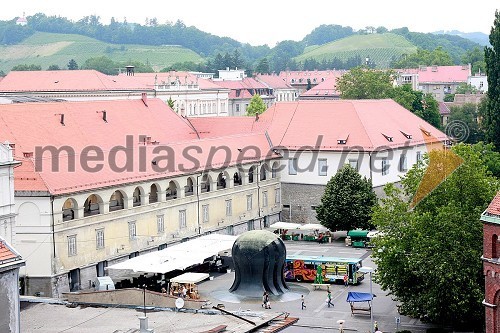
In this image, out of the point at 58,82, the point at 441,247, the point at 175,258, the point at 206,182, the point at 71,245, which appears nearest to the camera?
the point at 441,247

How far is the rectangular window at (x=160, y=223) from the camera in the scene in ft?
195

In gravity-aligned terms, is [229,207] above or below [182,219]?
above

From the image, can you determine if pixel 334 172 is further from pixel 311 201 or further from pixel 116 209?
pixel 116 209

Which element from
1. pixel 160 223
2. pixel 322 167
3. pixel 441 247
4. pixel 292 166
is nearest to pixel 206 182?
pixel 160 223

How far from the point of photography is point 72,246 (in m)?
52.2

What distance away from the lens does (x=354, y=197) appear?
66.1m

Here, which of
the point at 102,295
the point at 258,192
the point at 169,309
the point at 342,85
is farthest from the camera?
the point at 342,85

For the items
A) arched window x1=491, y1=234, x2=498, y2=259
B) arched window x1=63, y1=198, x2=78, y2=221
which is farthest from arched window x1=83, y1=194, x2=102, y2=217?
arched window x1=491, y1=234, x2=498, y2=259

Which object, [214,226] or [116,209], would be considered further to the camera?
[214,226]

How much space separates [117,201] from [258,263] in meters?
11.1

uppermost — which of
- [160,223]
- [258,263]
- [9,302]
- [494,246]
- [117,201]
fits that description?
[9,302]

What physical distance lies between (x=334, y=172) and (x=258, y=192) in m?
5.89

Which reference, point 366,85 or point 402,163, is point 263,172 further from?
point 366,85

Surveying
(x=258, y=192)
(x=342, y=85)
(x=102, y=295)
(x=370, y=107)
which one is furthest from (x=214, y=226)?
(x=342, y=85)
